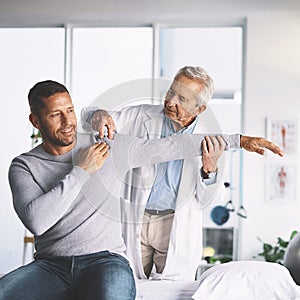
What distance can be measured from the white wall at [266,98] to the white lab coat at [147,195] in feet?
9.26

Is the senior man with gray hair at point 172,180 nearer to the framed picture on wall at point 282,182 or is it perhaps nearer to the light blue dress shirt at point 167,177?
the light blue dress shirt at point 167,177

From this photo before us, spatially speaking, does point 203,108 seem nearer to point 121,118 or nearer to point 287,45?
point 121,118

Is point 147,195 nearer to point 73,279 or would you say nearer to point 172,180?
point 172,180

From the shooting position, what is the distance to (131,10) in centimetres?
498

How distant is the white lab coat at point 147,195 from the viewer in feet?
6.70

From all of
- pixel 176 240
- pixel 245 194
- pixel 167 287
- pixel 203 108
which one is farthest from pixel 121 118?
pixel 245 194

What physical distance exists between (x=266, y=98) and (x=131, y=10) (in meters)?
1.26

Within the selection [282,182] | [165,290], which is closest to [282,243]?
[282,182]

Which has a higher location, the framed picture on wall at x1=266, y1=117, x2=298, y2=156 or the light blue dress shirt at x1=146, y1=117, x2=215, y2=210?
the framed picture on wall at x1=266, y1=117, x2=298, y2=156

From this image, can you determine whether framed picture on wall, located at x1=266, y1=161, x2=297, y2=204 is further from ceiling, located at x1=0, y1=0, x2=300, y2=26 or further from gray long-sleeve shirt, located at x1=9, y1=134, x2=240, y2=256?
Result: gray long-sleeve shirt, located at x1=9, y1=134, x2=240, y2=256

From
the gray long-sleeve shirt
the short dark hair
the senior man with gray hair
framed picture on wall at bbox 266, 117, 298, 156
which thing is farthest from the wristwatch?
framed picture on wall at bbox 266, 117, 298, 156

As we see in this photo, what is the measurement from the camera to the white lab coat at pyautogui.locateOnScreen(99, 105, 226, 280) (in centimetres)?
204

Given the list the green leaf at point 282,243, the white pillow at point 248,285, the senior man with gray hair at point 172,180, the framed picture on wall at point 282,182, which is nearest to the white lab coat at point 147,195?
the senior man with gray hair at point 172,180

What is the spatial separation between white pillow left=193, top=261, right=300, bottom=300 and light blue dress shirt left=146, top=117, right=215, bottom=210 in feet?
0.98
